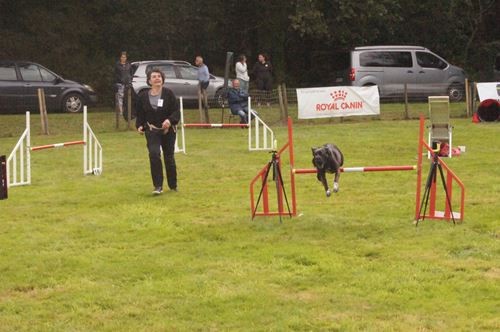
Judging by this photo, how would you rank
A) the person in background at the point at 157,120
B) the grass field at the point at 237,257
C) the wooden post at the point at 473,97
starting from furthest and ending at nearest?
the wooden post at the point at 473,97
the person in background at the point at 157,120
the grass field at the point at 237,257

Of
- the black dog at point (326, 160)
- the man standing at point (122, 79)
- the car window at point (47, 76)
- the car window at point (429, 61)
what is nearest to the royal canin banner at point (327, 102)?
the man standing at point (122, 79)

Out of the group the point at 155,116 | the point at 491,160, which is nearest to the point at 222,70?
the point at 491,160

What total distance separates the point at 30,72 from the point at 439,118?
15328 millimetres

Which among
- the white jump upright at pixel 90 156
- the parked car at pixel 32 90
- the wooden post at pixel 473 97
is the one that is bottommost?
the white jump upright at pixel 90 156

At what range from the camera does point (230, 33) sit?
3334cm

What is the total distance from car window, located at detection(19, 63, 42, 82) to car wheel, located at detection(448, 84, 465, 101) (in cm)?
1216

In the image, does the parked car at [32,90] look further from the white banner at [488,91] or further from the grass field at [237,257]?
the white banner at [488,91]

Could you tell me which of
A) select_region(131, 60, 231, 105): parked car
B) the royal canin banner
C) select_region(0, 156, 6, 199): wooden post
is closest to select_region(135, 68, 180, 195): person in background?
select_region(0, 156, 6, 199): wooden post

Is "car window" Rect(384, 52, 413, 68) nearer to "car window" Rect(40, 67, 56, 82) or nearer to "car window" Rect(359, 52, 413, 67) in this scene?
"car window" Rect(359, 52, 413, 67)

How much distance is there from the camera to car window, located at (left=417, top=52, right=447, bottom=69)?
1094 inches

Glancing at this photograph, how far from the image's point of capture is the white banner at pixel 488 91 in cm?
2147

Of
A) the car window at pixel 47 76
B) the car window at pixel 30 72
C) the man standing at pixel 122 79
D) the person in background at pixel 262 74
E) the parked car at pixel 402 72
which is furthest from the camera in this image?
the parked car at pixel 402 72

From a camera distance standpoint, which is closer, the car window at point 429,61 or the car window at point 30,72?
the car window at point 30,72

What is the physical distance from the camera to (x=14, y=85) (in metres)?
24.1
